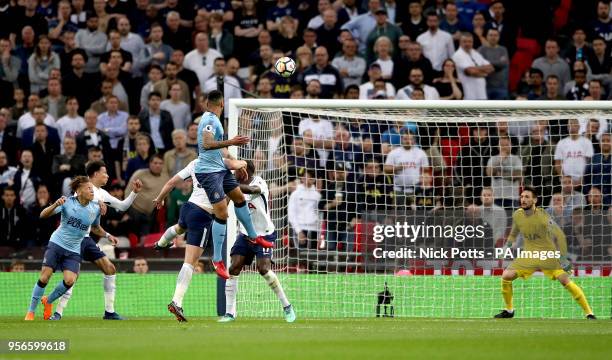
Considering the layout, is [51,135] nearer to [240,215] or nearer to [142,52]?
[142,52]

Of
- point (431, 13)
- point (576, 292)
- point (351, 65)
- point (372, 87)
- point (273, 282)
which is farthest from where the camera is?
point (431, 13)

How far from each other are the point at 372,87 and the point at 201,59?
3921mm

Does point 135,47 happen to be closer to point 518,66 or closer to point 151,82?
point 151,82

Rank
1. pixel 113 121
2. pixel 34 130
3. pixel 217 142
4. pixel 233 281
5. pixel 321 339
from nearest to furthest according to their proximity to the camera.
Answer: pixel 321 339, pixel 217 142, pixel 233 281, pixel 34 130, pixel 113 121

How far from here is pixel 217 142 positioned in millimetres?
14875

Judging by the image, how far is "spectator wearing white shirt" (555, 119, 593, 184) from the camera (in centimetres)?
1978

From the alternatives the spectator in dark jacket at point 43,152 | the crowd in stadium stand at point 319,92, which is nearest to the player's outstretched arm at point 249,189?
the crowd in stadium stand at point 319,92

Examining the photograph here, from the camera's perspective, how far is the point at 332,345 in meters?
11.9

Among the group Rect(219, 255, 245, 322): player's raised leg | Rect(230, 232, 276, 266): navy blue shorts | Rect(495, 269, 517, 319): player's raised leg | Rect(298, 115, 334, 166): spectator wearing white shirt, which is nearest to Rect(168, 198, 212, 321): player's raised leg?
Rect(230, 232, 276, 266): navy blue shorts

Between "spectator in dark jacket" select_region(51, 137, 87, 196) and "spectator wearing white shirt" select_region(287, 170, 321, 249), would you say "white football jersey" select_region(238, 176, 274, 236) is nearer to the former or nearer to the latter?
"spectator wearing white shirt" select_region(287, 170, 321, 249)

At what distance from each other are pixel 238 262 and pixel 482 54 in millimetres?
9538

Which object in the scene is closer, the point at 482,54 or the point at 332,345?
the point at 332,345

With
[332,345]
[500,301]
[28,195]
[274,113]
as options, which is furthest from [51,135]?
[332,345]

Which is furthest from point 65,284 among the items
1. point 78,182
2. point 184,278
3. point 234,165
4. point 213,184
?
point 234,165
